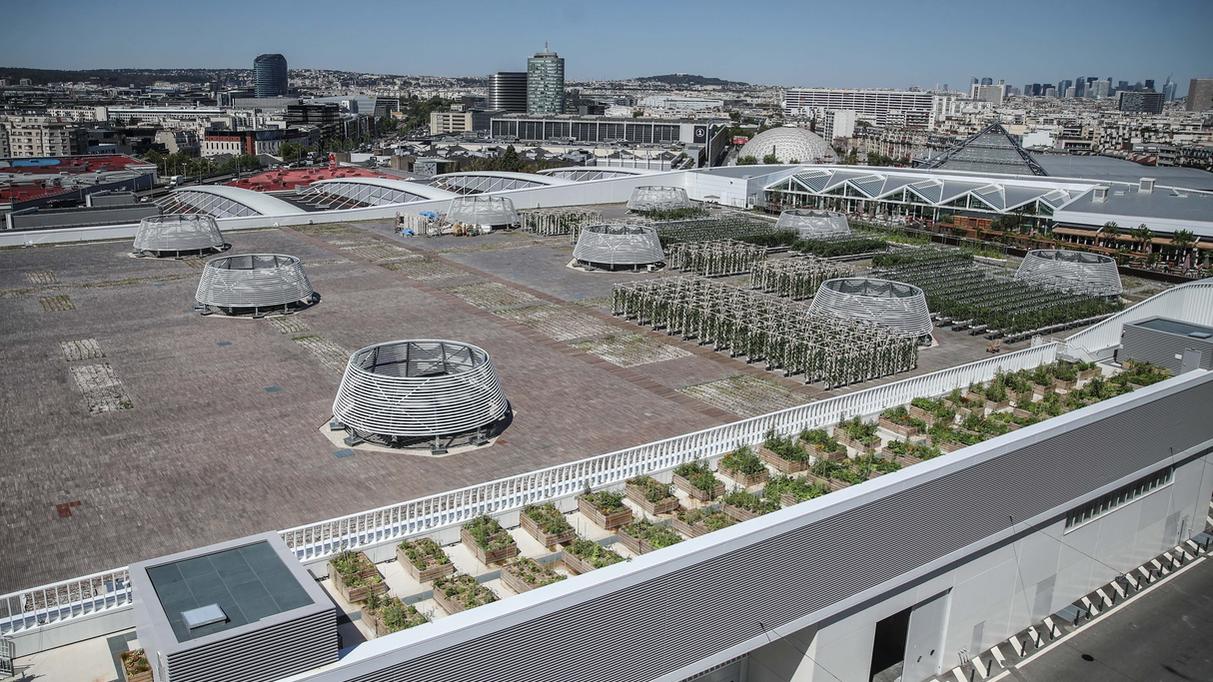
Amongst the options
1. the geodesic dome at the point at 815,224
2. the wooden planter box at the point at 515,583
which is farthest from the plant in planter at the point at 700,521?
the geodesic dome at the point at 815,224

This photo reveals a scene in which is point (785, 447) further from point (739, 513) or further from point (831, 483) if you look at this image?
point (739, 513)

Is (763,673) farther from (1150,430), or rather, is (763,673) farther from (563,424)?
(1150,430)

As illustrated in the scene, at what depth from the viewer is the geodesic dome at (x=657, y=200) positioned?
152 feet

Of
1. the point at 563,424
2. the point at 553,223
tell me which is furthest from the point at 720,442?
the point at 553,223

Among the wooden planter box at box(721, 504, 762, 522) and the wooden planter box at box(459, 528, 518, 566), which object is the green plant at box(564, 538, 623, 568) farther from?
the wooden planter box at box(721, 504, 762, 522)

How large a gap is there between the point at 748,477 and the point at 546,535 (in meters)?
3.88

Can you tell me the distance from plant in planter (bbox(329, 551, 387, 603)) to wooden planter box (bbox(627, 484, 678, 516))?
4090 mm

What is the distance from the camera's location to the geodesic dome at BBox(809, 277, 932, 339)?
77.3 ft

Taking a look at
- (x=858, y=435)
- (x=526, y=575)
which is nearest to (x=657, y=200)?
(x=858, y=435)

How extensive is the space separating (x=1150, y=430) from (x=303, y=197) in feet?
142

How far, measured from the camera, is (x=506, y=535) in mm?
11711

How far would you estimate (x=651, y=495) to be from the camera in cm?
1319

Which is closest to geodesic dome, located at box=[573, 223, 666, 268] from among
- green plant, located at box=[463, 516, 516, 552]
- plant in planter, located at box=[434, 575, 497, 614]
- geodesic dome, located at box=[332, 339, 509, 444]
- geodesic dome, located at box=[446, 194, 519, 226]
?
geodesic dome, located at box=[446, 194, 519, 226]

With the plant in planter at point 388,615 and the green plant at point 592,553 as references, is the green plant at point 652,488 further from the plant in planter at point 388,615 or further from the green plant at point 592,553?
the plant in planter at point 388,615
